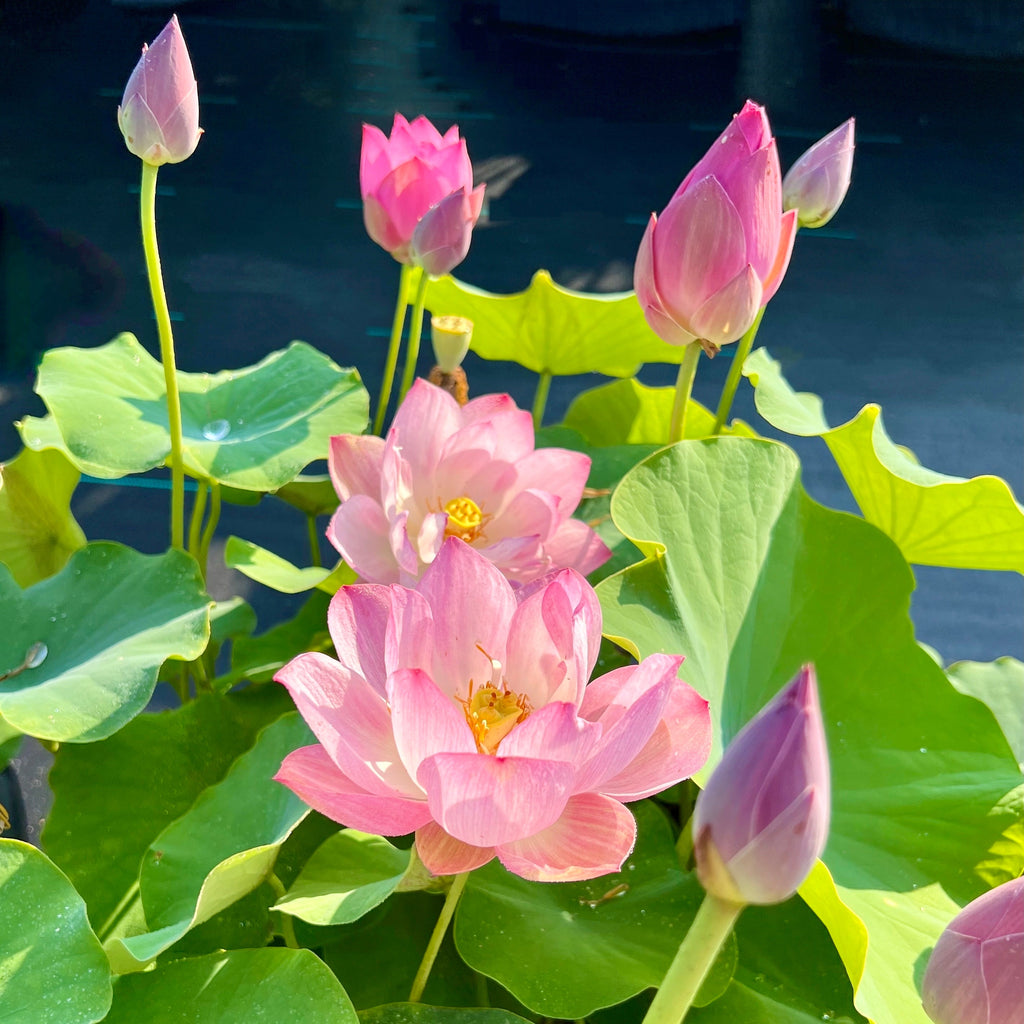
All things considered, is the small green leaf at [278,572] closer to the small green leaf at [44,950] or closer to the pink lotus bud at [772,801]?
the small green leaf at [44,950]

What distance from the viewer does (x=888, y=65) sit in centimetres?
366

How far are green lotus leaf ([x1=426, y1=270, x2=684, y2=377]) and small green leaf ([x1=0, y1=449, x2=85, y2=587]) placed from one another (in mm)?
319

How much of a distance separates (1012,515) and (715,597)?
0.58 feet

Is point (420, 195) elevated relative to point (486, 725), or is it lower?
elevated

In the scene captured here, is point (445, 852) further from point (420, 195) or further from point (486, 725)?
point (420, 195)

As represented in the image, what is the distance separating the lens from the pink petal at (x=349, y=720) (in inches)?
14.3

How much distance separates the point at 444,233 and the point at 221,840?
366 millimetres

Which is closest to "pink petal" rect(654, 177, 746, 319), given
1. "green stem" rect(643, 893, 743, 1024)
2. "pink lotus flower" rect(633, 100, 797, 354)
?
"pink lotus flower" rect(633, 100, 797, 354)

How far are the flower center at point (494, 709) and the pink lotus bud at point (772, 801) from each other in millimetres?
167

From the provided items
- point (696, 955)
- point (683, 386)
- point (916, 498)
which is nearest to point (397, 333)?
point (683, 386)

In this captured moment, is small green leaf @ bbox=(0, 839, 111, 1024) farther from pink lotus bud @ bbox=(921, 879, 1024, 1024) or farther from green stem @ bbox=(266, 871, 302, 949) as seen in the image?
pink lotus bud @ bbox=(921, 879, 1024, 1024)

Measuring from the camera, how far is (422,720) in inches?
14.0

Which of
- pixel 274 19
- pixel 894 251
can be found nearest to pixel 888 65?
pixel 894 251

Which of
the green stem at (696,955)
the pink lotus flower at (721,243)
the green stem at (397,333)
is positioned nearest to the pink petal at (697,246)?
the pink lotus flower at (721,243)
